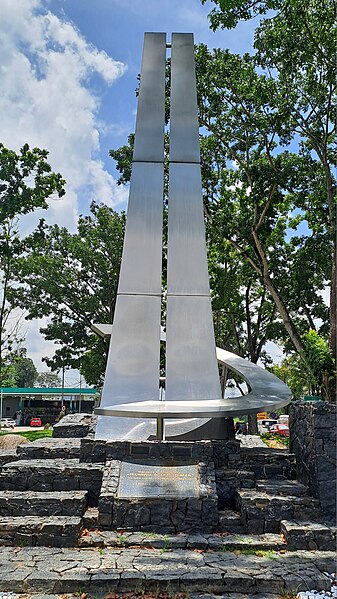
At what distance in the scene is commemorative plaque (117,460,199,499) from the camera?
22.3ft

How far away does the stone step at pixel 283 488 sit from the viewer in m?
7.02

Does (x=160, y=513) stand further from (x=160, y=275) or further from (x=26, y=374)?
(x=26, y=374)

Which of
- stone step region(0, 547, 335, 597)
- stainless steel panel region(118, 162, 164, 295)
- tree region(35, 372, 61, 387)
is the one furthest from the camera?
tree region(35, 372, 61, 387)

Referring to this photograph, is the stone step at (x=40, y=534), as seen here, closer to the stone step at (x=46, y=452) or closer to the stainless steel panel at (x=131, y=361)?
the stone step at (x=46, y=452)

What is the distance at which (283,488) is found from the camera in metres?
7.07

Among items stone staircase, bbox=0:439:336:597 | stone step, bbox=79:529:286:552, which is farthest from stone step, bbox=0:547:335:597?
stone step, bbox=79:529:286:552

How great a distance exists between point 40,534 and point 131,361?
339 centimetres

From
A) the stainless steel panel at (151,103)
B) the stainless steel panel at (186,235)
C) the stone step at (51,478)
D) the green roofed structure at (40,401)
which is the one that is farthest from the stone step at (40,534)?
the green roofed structure at (40,401)

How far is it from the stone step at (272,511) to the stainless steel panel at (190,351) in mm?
2340

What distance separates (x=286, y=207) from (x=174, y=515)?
1269cm

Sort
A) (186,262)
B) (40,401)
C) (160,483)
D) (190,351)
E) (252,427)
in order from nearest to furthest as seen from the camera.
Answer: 1. (160,483)
2. (190,351)
3. (186,262)
4. (252,427)
5. (40,401)

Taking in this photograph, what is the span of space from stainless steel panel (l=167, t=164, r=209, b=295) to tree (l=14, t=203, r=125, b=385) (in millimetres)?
12154

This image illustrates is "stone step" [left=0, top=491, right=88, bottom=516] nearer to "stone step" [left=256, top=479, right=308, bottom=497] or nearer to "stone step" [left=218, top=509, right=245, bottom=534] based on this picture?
"stone step" [left=218, top=509, right=245, bottom=534]

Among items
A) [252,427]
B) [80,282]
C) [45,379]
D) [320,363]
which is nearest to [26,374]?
[45,379]
